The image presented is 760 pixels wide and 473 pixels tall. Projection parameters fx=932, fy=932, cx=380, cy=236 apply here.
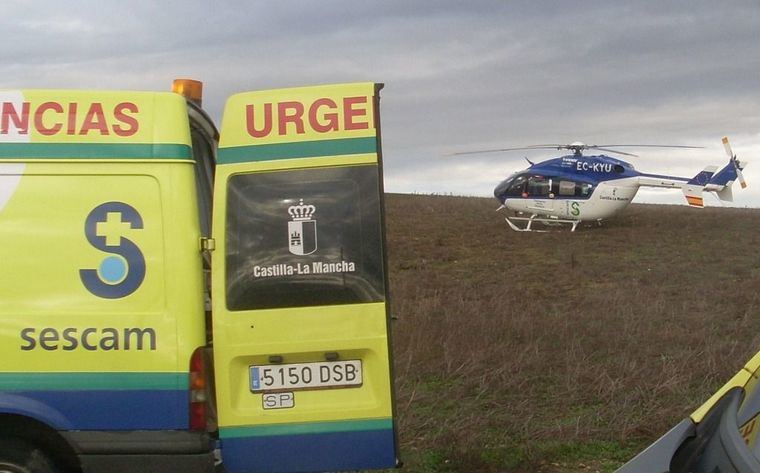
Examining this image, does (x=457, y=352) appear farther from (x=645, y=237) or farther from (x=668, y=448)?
(x=645, y=237)

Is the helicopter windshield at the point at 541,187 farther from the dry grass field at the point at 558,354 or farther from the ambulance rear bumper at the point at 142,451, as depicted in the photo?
the ambulance rear bumper at the point at 142,451

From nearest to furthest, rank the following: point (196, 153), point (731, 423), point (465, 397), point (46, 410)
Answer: point (731, 423)
point (46, 410)
point (196, 153)
point (465, 397)

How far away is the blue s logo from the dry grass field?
2.88m

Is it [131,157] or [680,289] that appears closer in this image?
[131,157]

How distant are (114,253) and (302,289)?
989 mm

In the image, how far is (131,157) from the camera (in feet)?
16.1

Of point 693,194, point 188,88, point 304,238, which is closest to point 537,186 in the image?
point 693,194

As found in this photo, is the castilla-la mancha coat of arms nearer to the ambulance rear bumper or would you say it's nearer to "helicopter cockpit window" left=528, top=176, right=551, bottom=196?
the ambulance rear bumper

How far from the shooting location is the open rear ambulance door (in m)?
4.86

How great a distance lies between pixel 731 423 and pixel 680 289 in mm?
14787

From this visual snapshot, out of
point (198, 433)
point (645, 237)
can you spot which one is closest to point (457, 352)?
Answer: point (198, 433)

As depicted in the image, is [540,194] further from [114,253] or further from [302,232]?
[114,253]

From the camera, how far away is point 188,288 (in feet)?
15.7

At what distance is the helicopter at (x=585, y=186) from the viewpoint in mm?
30891
